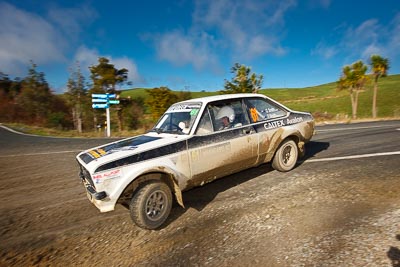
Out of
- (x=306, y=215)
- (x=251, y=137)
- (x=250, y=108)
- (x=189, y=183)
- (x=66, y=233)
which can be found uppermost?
(x=250, y=108)

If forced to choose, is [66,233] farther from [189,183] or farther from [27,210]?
[189,183]

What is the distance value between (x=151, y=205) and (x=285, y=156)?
10.8 feet

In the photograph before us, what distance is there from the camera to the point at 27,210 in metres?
4.29

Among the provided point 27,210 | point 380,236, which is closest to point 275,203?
point 380,236

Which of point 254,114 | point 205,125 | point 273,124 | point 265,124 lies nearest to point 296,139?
point 273,124

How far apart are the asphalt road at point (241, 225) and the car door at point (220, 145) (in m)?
0.58

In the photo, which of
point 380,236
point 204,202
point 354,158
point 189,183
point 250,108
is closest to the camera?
point 380,236

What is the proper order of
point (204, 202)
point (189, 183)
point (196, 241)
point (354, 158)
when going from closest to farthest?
point (196, 241)
point (189, 183)
point (204, 202)
point (354, 158)

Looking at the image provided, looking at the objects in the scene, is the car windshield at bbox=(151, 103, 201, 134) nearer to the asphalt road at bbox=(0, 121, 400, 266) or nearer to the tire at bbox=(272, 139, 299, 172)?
the asphalt road at bbox=(0, 121, 400, 266)

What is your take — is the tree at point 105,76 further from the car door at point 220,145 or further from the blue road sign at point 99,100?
the car door at point 220,145

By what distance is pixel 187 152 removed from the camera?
12.0 ft

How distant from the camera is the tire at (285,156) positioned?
497 centimetres

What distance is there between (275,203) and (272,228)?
73cm

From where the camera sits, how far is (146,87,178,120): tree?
28922 millimetres
